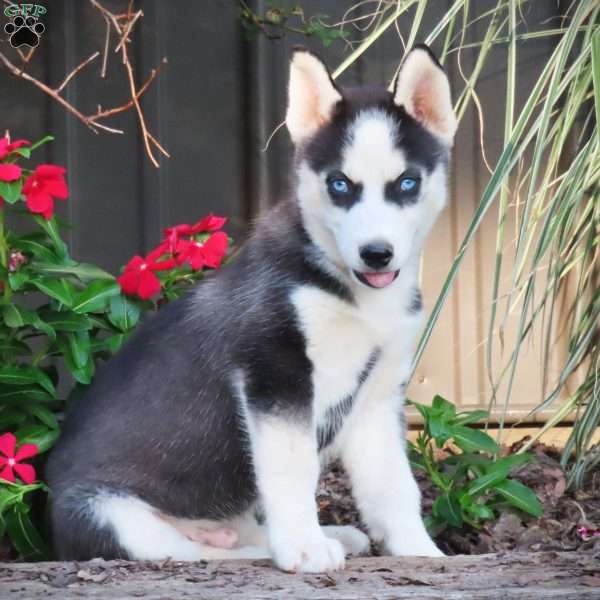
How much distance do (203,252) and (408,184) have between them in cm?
108

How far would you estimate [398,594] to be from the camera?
257cm

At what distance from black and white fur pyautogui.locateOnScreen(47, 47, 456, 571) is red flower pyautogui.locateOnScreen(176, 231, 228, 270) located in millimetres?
439

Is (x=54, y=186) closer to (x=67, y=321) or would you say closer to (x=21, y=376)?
(x=67, y=321)

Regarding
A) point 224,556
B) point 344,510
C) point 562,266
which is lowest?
point 344,510

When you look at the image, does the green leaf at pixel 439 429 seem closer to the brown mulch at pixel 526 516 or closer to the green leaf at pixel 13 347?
the brown mulch at pixel 526 516

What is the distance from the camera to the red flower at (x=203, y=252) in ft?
12.6

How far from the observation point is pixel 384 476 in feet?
10.6

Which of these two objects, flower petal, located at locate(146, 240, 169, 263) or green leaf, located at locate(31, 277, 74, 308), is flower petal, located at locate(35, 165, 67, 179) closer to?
green leaf, located at locate(31, 277, 74, 308)

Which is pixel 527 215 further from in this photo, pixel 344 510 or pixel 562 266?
pixel 344 510

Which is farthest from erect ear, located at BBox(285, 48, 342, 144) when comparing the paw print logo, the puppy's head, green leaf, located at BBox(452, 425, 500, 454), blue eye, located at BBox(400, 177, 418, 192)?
the paw print logo

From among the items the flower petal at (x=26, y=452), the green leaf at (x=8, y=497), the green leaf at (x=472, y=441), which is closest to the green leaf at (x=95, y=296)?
the flower petal at (x=26, y=452)

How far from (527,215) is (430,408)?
92cm

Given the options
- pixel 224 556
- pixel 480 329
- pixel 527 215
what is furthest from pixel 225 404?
pixel 480 329

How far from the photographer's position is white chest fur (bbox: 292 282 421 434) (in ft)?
9.69
